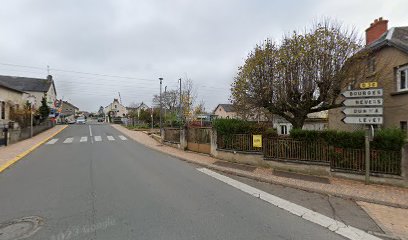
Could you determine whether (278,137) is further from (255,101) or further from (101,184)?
(101,184)

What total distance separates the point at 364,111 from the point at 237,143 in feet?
17.3

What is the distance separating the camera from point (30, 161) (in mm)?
11047

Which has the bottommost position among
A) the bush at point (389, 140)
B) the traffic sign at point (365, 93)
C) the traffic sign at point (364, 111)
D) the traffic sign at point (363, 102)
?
the bush at point (389, 140)

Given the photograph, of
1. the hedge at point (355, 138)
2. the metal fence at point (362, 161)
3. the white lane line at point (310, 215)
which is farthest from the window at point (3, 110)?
the metal fence at point (362, 161)

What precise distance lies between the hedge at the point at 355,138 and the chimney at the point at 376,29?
30.9ft

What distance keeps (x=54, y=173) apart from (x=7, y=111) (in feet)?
68.4

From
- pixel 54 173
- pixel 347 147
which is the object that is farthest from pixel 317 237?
pixel 54 173

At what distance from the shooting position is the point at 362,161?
829cm

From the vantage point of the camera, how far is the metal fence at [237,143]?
35.5 ft

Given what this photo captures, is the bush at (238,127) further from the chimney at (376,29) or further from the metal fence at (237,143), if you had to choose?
the chimney at (376,29)

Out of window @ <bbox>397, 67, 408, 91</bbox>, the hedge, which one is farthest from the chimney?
the hedge

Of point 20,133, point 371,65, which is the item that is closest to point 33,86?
point 20,133

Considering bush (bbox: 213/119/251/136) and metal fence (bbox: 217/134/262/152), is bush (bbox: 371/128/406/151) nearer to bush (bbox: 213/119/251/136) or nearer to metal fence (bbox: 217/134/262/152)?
metal fence (bbox: 217/134/262/152)

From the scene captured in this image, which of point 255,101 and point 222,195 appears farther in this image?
point 255,101
